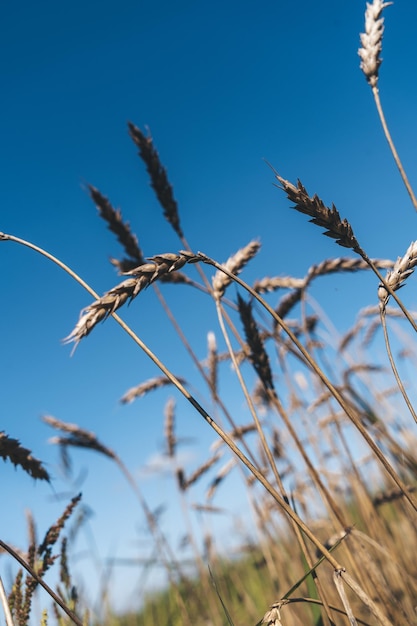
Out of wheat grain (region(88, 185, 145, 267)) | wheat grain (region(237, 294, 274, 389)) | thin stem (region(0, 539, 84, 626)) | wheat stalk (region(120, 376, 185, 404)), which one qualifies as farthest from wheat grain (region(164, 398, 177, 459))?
thin stem (region(0, 539, 84, 626))

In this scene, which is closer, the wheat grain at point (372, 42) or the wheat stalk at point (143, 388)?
the wheat grain at point (372, 42)

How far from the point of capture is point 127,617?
3943mm

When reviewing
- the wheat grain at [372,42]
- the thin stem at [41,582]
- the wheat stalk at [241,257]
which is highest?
the wheat grain at [372,42]

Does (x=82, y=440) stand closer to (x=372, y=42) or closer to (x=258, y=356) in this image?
(x=258, y=356)

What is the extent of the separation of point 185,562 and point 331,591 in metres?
1.54

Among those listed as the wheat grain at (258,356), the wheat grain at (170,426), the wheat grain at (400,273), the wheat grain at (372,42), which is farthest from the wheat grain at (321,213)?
the wheat grain at (170,426)

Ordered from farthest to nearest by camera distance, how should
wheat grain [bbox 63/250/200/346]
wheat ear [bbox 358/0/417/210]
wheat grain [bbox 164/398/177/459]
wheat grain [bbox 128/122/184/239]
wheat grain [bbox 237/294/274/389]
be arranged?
wheat grain [bbox 164/398/177/459], wheat grain [bbox 128/122/184/239], wheat grain [bbox 237/294/274/389], wheat ear [bbox 358/0/417/210], wheat grain [bbox 63/250/200/346]

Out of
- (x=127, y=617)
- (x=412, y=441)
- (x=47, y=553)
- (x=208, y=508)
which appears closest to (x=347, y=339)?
(x=412, y=441)

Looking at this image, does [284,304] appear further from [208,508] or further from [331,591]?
[208,508]

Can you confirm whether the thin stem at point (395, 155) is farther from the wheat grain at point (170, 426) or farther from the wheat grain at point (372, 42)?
the wheat grain at point (170, 426)

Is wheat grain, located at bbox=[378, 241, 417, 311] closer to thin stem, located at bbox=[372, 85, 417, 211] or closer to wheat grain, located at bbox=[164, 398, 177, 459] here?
thin stem, located at bbox=[372, 85, 417, 211]

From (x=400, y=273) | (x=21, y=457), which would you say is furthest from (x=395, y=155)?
(x=21, y=457)

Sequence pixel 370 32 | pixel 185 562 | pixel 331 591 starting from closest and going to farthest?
1. pixel 370 32
2. pixel 331 591
3. pixel 185 562

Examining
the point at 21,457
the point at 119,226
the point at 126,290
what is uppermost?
the point at 119,226
